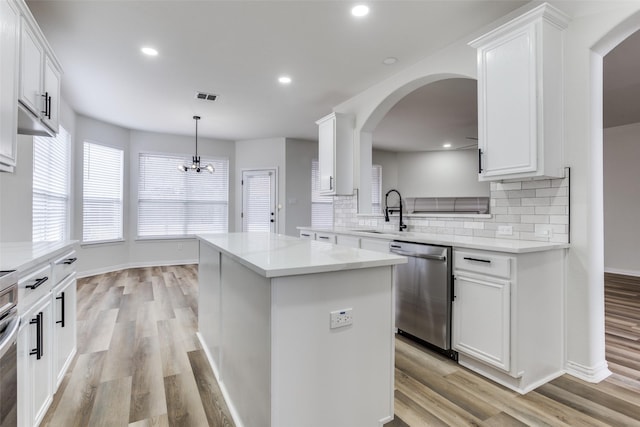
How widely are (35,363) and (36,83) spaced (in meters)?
1.74

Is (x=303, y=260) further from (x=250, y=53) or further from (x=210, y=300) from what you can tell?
(x=250, y=53)

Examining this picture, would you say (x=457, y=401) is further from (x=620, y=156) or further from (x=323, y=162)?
(x=620, y=156)

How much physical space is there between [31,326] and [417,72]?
3655 mm

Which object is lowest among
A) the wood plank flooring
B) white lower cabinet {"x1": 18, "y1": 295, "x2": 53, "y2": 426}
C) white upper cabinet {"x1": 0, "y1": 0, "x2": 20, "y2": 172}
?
the wood plank flooring

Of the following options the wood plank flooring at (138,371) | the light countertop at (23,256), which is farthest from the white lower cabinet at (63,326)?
the light countertop at (23,256)

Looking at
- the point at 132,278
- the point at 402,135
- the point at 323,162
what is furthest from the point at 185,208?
the point at 402,135

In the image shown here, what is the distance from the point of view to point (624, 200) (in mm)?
5824

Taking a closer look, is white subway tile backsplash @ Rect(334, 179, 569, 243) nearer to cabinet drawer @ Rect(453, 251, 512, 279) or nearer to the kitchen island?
cabinet drawer @ Rect(453, 251, 512, 279)

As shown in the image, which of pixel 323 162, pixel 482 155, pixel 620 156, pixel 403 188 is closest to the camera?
pixel 482 155

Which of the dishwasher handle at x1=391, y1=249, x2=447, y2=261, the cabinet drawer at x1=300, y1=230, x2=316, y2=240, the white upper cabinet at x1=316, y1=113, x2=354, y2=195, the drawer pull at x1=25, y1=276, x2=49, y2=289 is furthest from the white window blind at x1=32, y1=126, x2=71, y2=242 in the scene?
the dishwasher handle at x1=391, y1=249, x2=447, y2=261

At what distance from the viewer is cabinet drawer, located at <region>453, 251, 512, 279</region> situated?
2.11m

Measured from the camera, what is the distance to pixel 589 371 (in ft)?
7.23

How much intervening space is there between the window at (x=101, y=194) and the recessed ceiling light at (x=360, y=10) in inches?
202

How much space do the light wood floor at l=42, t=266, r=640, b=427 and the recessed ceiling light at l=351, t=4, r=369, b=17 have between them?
2688mm
